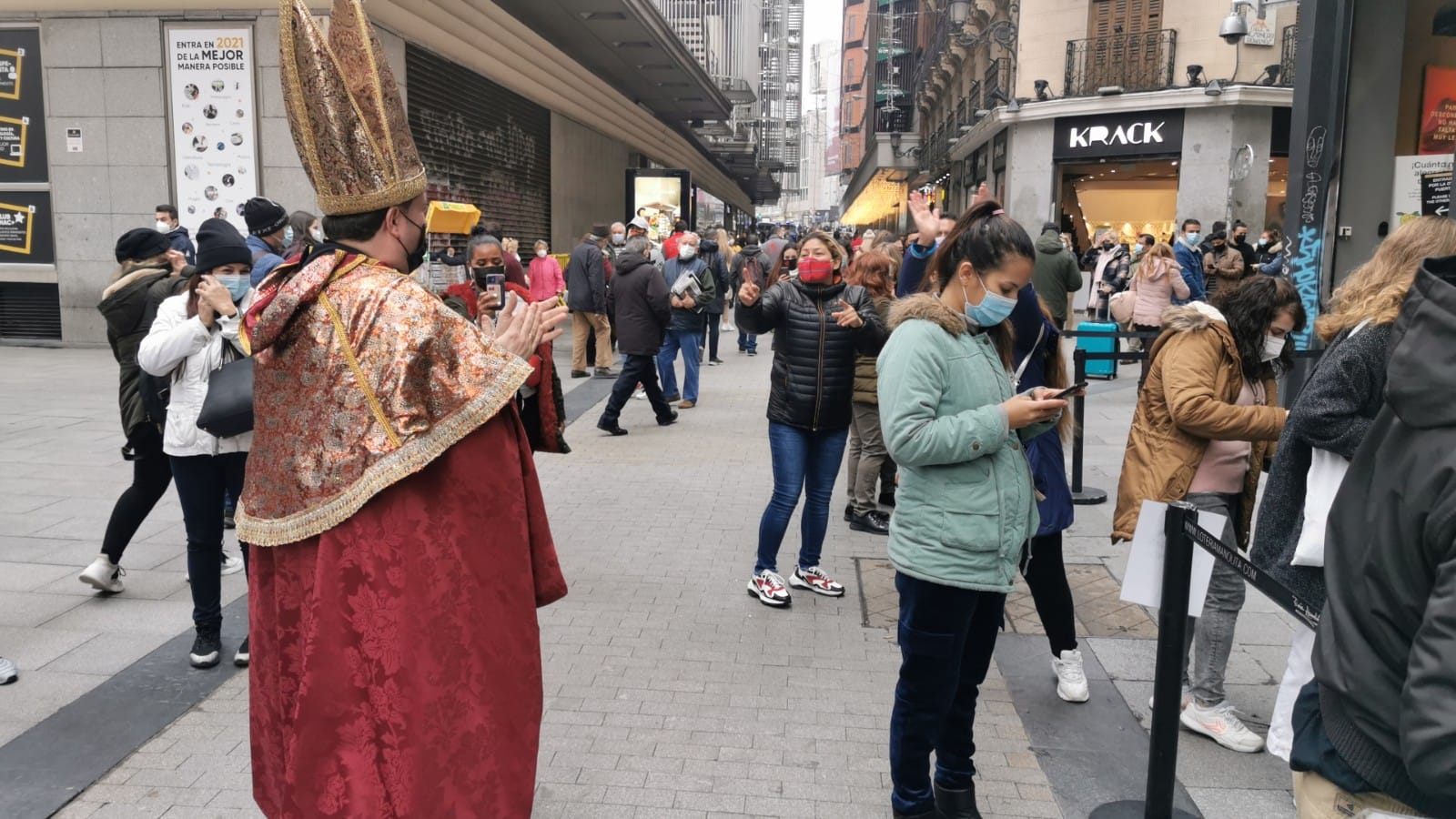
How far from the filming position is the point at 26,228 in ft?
45.9

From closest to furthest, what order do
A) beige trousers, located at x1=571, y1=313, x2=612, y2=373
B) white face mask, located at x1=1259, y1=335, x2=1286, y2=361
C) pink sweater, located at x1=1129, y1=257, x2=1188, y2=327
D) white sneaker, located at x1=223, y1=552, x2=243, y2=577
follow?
1. white face mask, located at x1=1259, y1=335, x2=1286, y2=361
2. white sneaker, located at x1=223, y1=552, x2=243, y2=577
3. pink sweater, located at x1=1129, y1=257, x2=1188, y2=327
4. beige trousers, located at x1=571, y1=313, x2=612, y2=373

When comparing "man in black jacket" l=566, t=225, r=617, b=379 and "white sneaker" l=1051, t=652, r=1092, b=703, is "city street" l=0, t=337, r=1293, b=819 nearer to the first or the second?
"white sneaker" l=1051, t=652, r=1092, b=703

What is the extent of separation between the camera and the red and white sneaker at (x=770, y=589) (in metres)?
5.14

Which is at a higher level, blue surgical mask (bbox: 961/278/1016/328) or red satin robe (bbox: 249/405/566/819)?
blue surgical mask (bbox: 961/278/1016/328)

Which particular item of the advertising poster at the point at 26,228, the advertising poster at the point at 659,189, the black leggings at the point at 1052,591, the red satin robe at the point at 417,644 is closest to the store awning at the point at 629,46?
the advertising poster at the point at 659,189

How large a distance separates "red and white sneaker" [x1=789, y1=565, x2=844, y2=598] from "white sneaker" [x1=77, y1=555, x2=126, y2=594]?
339cm

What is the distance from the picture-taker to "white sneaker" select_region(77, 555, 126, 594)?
4.98m

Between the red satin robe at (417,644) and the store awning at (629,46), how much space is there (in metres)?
19.0

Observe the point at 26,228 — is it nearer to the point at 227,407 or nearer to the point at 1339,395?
the point at 227,407

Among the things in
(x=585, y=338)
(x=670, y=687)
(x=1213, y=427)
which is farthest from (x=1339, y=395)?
(x=585, y=338)

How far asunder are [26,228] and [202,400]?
41.2ft

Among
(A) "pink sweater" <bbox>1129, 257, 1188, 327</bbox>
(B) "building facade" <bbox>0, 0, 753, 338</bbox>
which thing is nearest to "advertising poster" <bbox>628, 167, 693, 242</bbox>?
(B) "building facade" <bbox>0, 0, 753, 338</bbox>

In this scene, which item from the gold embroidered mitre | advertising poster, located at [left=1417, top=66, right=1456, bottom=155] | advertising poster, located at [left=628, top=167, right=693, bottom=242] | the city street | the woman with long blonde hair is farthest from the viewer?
advertising poster, located at [left=628, top=167, right=693, bottom=242]

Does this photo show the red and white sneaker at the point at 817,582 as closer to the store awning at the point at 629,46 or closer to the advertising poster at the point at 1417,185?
the advertising poster at the point at 1417,185
